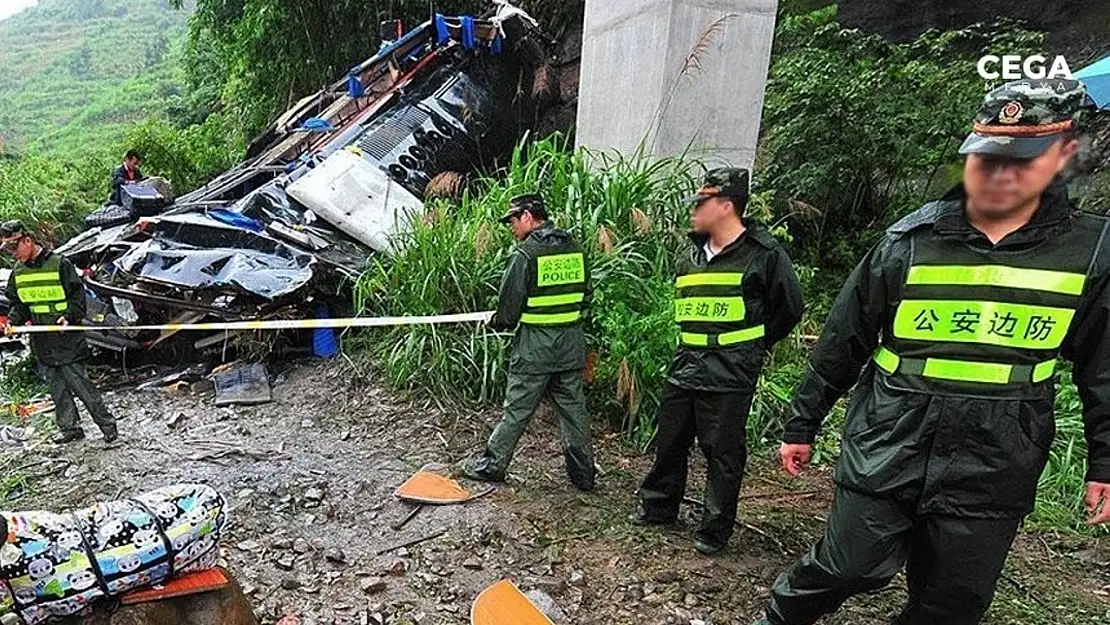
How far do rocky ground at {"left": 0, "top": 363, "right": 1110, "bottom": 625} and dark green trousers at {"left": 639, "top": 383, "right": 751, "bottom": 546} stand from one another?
0.12 meters

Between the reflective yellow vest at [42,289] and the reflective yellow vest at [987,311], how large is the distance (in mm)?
4340

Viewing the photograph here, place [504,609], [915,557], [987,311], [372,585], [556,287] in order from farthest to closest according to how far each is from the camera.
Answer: [556,287], [372,585], [504,609], [915,557], [987,311]

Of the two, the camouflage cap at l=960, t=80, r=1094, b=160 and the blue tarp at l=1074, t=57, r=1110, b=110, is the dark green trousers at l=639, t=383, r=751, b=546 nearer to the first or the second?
the camouflage cap at l=960, t=80, r=1094, b=160

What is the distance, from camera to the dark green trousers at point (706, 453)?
266 centimetres

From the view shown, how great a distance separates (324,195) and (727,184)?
3.85 metres

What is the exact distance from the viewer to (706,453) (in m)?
2.76

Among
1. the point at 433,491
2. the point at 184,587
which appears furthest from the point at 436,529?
the point at 184,587

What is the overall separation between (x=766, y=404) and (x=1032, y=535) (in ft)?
4.43

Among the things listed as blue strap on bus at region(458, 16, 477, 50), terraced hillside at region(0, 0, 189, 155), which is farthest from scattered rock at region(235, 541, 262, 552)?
terraced hillside at region(0, 0, 189, 155)

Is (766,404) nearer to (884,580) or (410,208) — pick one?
(884,580)

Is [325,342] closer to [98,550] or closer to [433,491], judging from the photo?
[433,491]

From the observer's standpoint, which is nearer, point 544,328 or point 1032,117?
point 1032,117

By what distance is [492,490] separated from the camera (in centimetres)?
337

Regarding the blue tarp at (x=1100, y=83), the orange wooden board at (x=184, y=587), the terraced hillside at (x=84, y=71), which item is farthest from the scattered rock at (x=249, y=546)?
the terraced hillside at (x=84, y=71)
